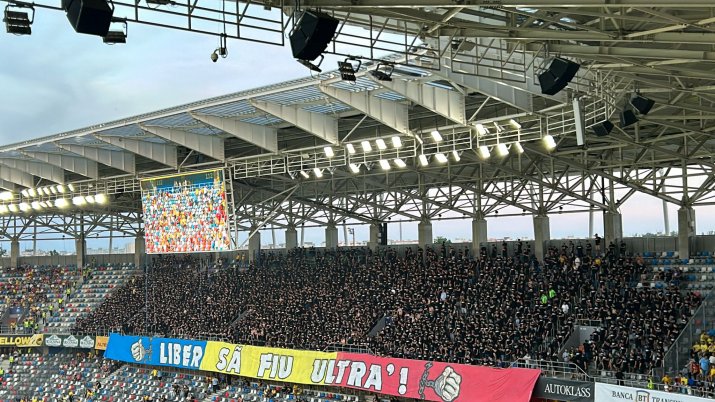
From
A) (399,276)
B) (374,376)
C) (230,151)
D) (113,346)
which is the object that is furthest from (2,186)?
(374,376)

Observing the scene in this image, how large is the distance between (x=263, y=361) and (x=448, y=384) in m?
9.64

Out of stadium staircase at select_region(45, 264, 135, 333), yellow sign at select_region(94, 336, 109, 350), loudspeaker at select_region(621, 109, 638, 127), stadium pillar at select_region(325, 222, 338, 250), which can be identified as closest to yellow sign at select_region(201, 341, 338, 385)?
yellow sign at select_region(94, 336, 109, 350)

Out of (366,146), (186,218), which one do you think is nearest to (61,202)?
(186,218)

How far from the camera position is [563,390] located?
79.9ft

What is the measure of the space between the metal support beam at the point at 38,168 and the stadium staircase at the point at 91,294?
10.1 metres

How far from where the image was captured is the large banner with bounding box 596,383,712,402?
70.1 ft

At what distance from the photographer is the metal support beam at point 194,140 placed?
33.4m

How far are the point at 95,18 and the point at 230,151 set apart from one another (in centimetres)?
2679

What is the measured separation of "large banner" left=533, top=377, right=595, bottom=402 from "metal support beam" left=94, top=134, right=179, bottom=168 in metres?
19.1

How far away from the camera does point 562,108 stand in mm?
24219

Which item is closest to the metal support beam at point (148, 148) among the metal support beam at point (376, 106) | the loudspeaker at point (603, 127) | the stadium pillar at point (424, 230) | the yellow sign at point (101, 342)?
the yellow sign at point (101, 342)

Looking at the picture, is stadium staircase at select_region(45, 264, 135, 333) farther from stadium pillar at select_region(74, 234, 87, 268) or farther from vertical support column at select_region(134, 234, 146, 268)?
stadium pillar at select_region(74, 234, 87, 268)

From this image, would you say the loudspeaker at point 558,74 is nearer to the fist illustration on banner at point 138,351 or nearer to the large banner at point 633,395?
the large banner at point 633,395

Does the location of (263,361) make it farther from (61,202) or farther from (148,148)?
(61,202)
